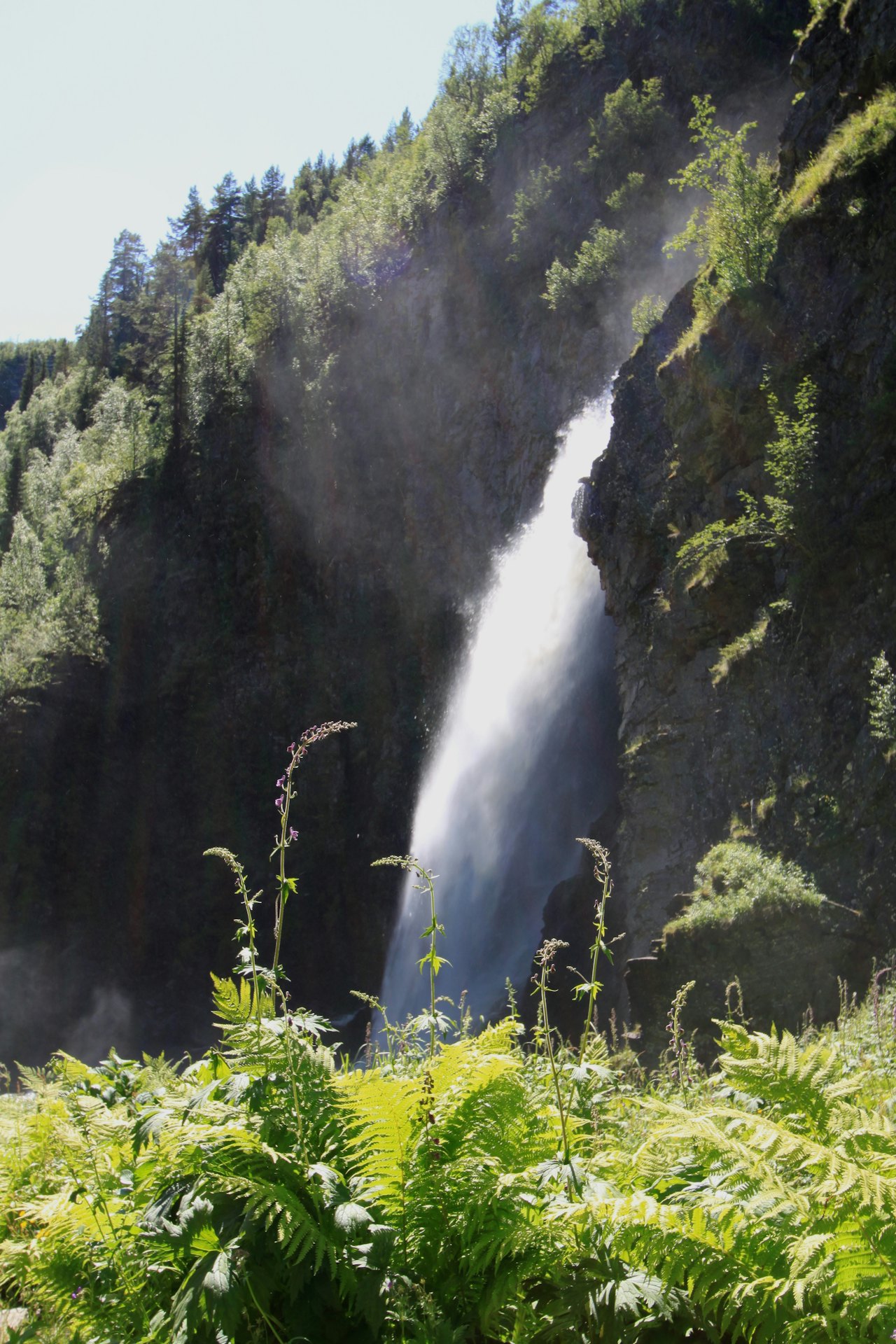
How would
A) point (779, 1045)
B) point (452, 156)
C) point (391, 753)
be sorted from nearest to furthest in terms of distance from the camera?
1. point (779, 1045)
2. point (391, 753)
3. point (452, 156)

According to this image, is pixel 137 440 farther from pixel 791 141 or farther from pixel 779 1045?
pixel 779 1045

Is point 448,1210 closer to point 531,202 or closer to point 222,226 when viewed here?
point 531,202

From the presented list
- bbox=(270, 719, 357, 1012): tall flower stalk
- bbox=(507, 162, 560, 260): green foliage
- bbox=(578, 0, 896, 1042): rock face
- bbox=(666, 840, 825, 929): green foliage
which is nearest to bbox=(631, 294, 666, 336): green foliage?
bbox=(578, 0, 896, 1042): rock face

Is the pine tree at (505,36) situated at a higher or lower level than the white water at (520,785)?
higher

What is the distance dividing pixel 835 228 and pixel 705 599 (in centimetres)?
503

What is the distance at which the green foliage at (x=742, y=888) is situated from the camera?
9906 millimetres

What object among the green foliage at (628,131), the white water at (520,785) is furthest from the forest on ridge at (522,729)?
the white water at (520,785)

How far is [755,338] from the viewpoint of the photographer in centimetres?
1358

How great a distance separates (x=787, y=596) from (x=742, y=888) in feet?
12.6

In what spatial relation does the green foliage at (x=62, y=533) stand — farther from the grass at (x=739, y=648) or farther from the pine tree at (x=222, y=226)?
the grass at (x=739, y=648)

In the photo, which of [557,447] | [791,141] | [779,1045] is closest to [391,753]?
[557,447]

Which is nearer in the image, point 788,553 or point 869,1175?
point 869,1175

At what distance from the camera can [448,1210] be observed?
7.47 ft

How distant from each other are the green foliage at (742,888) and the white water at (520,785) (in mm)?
7137
